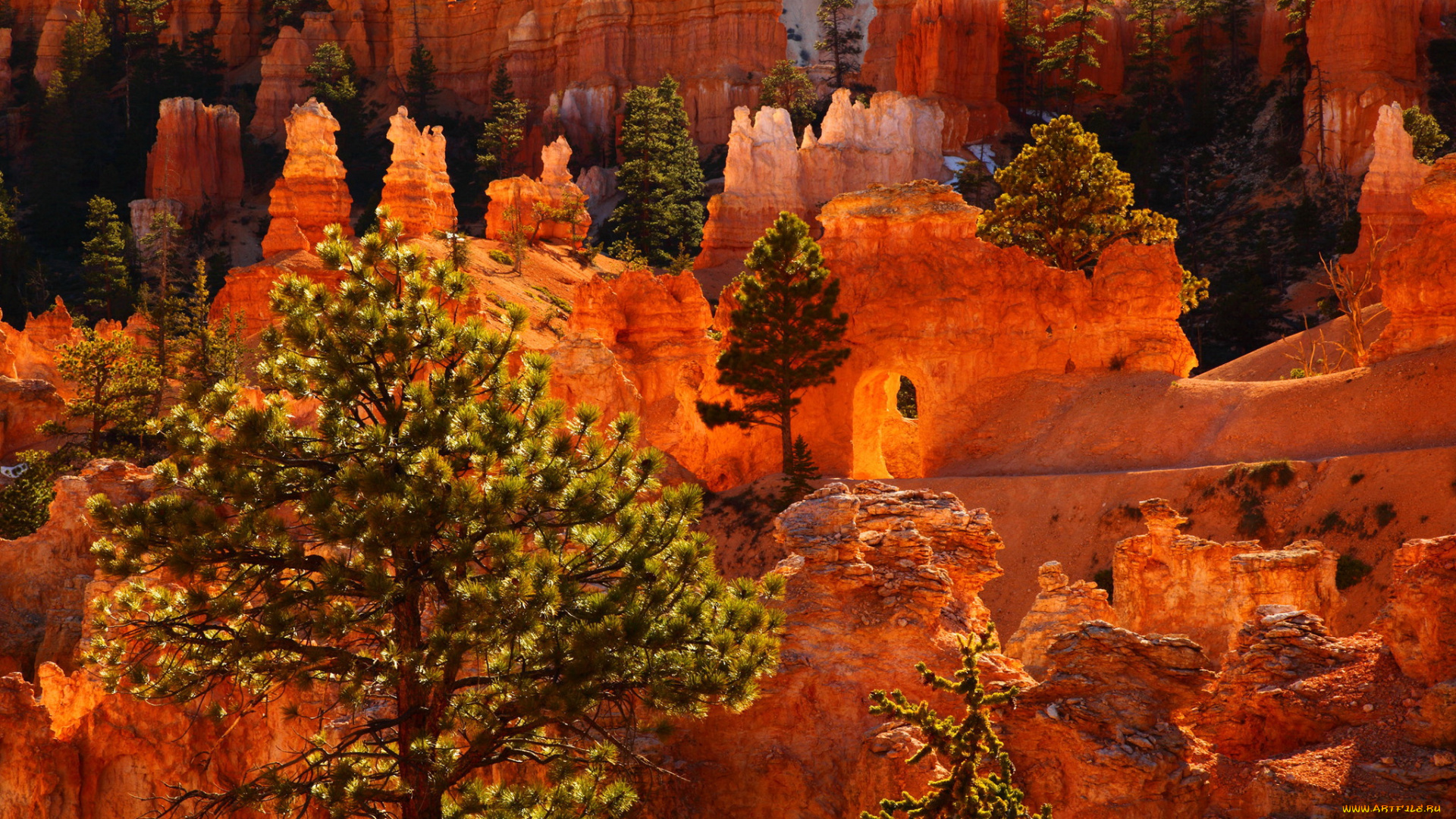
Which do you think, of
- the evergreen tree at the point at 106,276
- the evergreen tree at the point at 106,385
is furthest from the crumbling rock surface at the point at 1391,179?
the evergreen tree at the point at 106,276

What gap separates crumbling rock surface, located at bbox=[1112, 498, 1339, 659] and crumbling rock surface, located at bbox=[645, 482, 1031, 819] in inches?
292

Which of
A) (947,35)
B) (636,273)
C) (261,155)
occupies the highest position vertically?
(947,35)

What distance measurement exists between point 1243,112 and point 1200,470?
159 ft

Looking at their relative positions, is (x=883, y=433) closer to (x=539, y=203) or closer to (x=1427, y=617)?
(x=1427, y=617)

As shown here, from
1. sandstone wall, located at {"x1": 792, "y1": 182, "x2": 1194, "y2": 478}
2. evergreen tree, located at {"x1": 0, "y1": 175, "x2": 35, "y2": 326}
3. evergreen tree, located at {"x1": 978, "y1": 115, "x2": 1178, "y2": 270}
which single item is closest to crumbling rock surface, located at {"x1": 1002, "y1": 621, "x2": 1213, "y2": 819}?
sandstone wall, located at {"x1": 792, "y1": 182, "x2": 1194, "y2": 478}

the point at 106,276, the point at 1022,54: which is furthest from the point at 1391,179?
the point at 106,276

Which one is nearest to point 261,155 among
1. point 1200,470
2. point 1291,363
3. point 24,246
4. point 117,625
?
point 24,246

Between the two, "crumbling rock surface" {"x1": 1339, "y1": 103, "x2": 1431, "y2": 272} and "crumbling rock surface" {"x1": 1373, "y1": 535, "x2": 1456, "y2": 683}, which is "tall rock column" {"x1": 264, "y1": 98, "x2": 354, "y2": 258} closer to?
"crumbling rock surface" {"x1": 1339, "y1": 103, "x2": 1431, "y2": 272}

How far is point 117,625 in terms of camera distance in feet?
45.7

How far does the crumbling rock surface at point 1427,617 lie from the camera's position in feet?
43.4

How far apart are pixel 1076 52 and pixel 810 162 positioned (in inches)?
687

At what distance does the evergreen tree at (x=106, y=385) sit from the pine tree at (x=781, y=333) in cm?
1952

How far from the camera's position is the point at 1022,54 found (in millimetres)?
82250

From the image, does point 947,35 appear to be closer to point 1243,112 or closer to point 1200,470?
point 1243,112
